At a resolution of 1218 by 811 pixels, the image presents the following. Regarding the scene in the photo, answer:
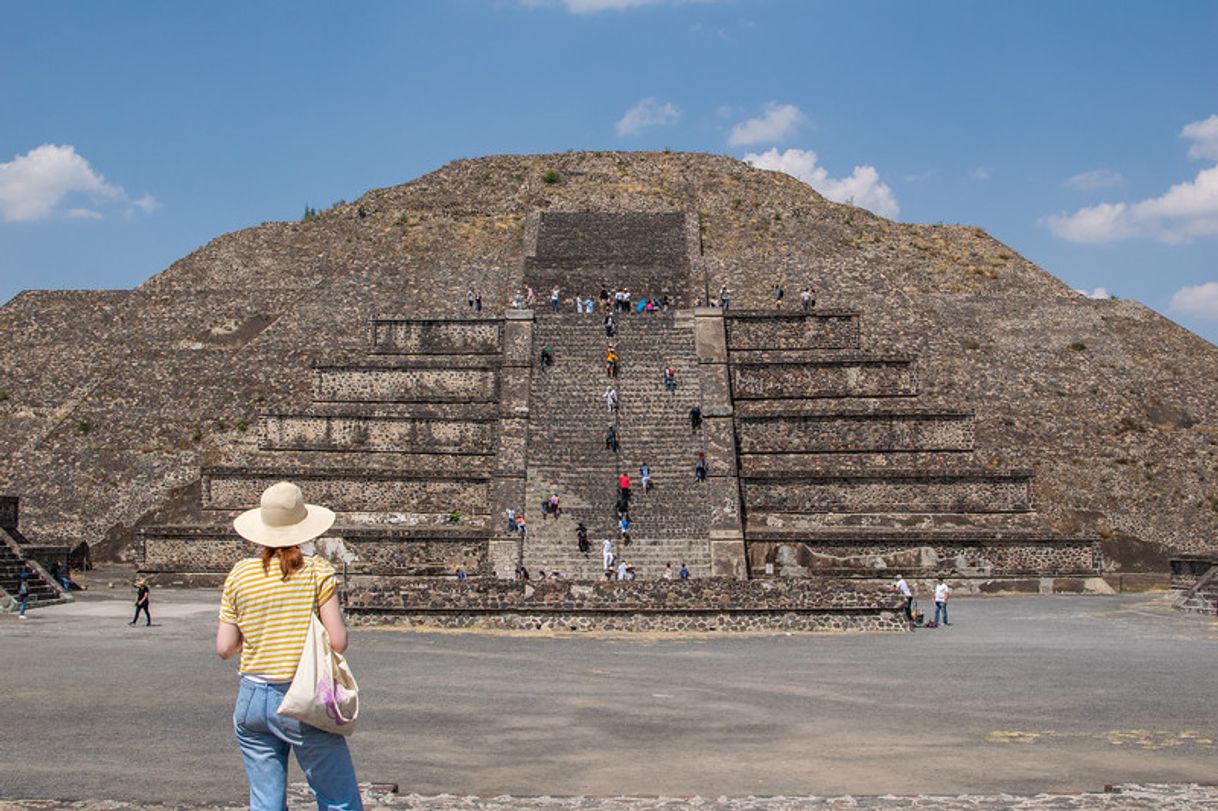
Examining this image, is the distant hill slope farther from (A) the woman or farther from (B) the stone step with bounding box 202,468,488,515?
(A) the woman

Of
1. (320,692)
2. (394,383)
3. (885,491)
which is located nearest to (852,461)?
(885,491)

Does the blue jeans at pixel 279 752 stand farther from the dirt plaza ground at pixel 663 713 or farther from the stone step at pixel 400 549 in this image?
the stone step at pixel 400 549

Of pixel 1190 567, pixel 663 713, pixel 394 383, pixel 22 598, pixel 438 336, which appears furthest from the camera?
pixel 438 336

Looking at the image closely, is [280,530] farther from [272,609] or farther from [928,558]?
[928,558]

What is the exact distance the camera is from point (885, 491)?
27.3 meters

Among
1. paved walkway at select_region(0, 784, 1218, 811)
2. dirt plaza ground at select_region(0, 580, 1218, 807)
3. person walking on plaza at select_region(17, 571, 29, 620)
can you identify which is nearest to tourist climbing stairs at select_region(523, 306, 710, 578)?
dirt plaza ground at select_region(0, 580, 1218, 807)

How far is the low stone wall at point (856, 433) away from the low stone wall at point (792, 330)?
4.46 meters

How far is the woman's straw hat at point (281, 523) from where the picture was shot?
5.83 meters

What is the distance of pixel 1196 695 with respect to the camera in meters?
12.7

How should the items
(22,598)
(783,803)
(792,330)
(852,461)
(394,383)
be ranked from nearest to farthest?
(783,803) < (22,598) < (852,461) < (394,383) < (792,330)

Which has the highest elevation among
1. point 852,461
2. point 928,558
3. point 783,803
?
point 852,461

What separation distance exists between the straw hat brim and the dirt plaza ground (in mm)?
2709

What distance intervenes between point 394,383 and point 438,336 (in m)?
2.74

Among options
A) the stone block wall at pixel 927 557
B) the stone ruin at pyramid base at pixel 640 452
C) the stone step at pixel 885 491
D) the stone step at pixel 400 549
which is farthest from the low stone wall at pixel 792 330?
the stone step at pixel 400 549
